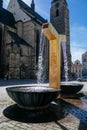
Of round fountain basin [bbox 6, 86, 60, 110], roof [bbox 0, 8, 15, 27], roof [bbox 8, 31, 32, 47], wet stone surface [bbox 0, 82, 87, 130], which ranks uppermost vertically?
roof [bbox 0, 8, 15, 27]

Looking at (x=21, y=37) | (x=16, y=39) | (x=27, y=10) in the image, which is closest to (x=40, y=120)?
(x=16, y=39)

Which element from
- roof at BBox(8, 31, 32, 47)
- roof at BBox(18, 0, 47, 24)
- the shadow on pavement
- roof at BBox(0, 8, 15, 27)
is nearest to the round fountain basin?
the shadow on pavement

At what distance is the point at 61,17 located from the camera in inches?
1829

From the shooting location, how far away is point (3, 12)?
39.5m

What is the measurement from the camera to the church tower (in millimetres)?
46094

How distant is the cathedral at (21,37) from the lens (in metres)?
32.3

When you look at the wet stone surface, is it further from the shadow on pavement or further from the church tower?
the church tower

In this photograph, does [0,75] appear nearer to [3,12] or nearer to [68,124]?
[3,12]

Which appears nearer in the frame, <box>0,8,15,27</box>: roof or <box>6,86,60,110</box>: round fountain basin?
<box>6,86,60,110</box>: round fountain basin

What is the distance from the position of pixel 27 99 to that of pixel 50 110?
1093 millimetres

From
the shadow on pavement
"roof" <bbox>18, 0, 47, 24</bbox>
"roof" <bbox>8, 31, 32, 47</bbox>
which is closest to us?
the shadow on pavement

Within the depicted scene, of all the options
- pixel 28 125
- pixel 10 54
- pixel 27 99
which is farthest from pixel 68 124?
pixel 10 54

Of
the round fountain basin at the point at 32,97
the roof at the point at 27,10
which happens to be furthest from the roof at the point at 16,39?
the round fountain basin at the point at 32,97

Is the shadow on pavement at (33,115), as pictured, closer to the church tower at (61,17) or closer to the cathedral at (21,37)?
the cathedral at (21,37)
